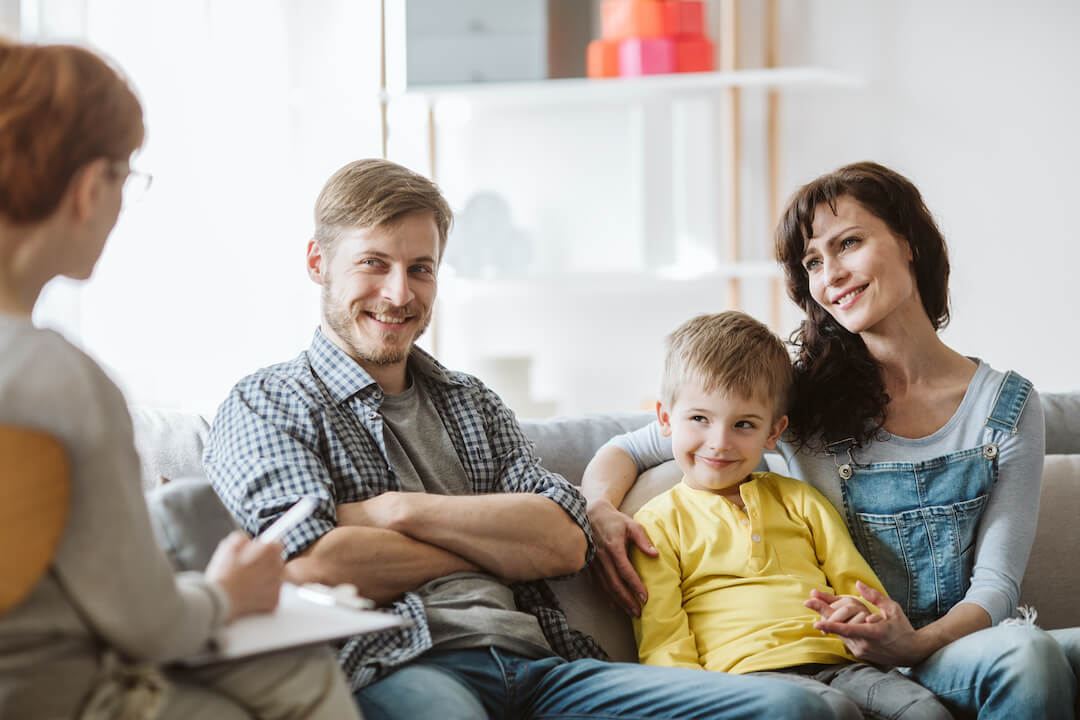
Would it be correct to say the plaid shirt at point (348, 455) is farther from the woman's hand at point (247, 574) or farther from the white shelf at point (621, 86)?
the white shelf at point (621, 86)

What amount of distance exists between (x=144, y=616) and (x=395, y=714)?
513mm

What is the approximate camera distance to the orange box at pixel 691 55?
3.64 metres

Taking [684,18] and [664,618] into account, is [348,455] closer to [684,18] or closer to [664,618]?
[664,618]

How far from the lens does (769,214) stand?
3.84m

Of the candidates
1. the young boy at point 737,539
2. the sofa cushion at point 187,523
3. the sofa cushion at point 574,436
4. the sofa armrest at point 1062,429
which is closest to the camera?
the sofa cushion at point 187,523

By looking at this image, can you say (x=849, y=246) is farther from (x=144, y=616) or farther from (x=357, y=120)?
(x=357, y=120)

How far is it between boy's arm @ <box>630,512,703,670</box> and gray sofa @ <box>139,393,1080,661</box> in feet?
0.35

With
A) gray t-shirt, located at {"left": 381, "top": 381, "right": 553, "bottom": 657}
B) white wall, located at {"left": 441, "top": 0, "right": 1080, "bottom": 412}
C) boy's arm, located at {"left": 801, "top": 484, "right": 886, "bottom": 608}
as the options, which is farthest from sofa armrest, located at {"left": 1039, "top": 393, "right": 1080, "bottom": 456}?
white wall, located at {"left": 441, "top": 0, "right": 1080, "bottom": 412}

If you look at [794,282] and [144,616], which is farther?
[794,282]

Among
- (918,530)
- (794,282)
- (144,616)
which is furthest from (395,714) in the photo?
(794,282)

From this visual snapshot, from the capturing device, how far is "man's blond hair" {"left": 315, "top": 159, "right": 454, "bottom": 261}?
169 cm

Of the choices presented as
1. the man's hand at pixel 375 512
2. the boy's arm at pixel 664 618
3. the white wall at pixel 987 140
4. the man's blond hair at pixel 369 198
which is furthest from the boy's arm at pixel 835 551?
the white wall at pixel 987 140

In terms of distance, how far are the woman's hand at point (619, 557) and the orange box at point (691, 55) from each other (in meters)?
2.28

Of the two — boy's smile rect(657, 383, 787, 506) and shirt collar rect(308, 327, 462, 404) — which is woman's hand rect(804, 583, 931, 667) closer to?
boy's smile rect(657, 383, 787, 506)
